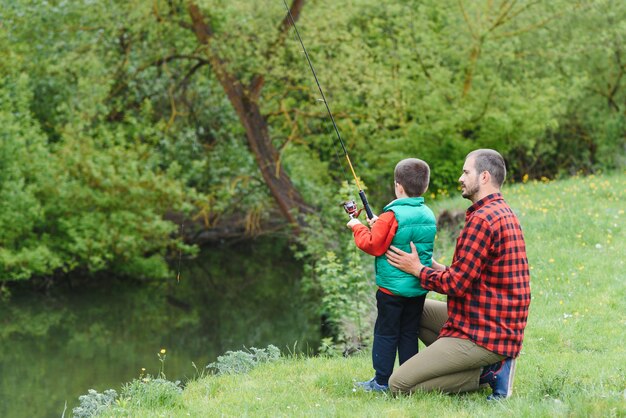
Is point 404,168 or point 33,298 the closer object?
point 404,168

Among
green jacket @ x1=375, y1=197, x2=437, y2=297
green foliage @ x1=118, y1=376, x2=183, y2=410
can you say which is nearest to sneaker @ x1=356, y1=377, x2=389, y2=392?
green jacket @ x1=375, y1=197, x2=437, y2=297

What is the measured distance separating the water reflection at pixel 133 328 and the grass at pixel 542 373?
439 centimetres

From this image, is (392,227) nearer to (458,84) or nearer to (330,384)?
(330,384)

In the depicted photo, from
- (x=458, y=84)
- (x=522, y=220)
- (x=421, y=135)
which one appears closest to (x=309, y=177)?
(x=421, y=135)

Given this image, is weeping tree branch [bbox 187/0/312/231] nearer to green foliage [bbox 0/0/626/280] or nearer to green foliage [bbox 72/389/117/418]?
green foliage [bbox 0/0/626/280]

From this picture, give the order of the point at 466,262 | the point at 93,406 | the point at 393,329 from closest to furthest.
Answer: the point at 466,262 → the point at 393,329 → the point at 93,406

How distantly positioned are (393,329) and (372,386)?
420mm

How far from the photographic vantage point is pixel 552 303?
779 centimetres

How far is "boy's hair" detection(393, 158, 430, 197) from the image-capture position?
16.4ft

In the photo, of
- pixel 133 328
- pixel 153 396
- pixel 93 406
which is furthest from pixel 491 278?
pixel 133 328

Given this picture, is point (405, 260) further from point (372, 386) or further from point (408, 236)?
point (372, 386)

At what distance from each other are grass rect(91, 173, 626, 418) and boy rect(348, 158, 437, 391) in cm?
35

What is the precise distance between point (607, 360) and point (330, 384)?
196 centimetres

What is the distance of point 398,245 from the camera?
Result: 503 cm
